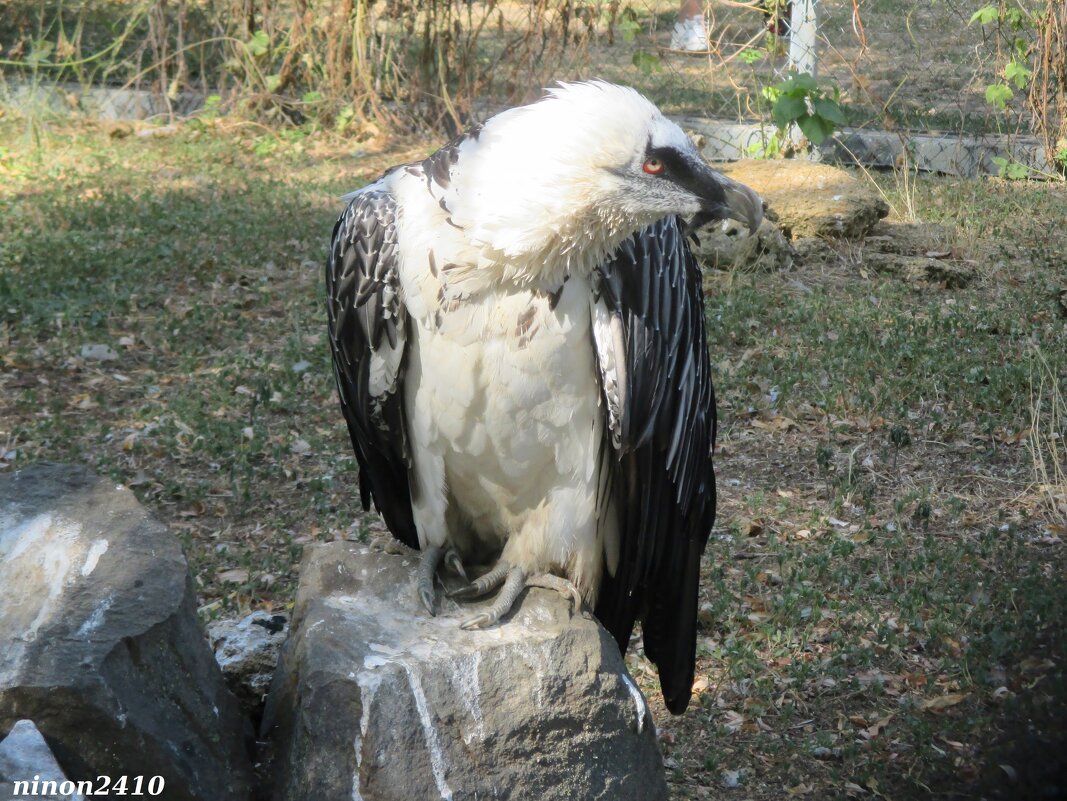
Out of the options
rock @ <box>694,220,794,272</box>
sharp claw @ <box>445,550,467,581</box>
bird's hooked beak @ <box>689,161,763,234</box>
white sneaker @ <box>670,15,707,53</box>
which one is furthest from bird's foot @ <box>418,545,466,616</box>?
white sneaker @ <box>670,15,707,53</box>

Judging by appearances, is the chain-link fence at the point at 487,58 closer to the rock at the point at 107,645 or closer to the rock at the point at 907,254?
the rock at the point at 907,254

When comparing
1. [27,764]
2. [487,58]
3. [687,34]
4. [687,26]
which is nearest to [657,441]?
[27,764]

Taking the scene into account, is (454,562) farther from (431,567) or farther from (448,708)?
(448,708)

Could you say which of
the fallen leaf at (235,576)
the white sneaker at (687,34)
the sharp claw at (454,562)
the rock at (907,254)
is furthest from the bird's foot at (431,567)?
the white sneaker at (687,34)

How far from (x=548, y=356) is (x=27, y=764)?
48.2 inches

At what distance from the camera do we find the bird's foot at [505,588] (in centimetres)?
281

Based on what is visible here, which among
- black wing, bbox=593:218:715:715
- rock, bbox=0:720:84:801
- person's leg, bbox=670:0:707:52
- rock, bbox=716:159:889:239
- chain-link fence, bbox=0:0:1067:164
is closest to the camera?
rock, bbox=0:720:84:801

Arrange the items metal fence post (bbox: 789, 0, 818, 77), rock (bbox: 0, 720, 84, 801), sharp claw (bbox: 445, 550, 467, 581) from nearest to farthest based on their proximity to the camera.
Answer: rock (bbox: 0, 720, 84, 801), sharp claw (bbox: 445, 550, 467, 581), metal fence post (bbox: 789, 0, 818, 77)

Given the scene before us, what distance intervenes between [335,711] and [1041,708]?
1.33 m

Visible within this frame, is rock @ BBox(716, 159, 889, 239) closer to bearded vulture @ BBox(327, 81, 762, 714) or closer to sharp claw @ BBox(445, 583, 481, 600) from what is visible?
bearded vulture @ BBox(327, 81, 762, 714)

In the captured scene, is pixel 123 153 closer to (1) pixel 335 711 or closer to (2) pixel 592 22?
(2) pixel 592 22

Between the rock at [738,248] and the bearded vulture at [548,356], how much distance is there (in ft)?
11.3

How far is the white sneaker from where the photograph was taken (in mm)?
8883

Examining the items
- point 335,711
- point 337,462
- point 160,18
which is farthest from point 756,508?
point 160,18
